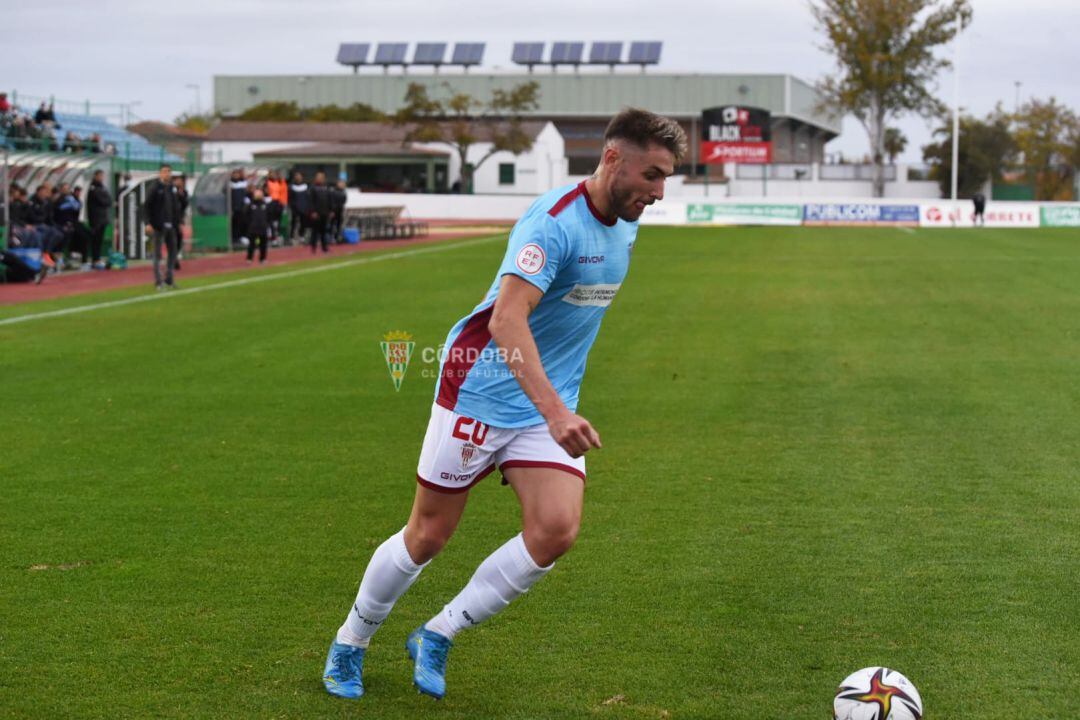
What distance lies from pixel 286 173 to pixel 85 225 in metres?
13.0

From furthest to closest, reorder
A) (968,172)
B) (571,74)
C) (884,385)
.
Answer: (571,74), (968,172), (884,385)

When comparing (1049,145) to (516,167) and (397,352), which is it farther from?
(397,352)

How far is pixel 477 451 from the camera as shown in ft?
15.7

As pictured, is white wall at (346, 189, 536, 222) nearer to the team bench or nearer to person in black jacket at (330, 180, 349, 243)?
the team bench

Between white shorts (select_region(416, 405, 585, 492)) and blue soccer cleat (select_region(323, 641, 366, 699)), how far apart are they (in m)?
0.68

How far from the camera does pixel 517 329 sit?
445cm

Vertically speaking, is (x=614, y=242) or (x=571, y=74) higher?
(x=571, y=74)

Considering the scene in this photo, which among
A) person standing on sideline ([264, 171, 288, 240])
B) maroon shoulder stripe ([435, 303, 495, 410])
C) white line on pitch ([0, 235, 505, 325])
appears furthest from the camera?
person standing on sideline ([264, 171, 288, 240])

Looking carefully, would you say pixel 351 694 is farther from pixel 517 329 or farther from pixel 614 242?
pixel 614 242

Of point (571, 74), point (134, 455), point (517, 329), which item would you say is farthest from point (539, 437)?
point (571, 74)

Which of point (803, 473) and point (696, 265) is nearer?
point (803, 473)

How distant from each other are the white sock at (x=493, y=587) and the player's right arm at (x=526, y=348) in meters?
0.53

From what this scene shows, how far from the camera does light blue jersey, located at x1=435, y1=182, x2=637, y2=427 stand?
453 cm

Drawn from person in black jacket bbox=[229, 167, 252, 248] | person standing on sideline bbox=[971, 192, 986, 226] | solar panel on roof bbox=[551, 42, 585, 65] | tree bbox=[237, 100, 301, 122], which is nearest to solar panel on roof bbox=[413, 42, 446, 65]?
solar panel on roof bbox=[551, 42, 585, 65]
